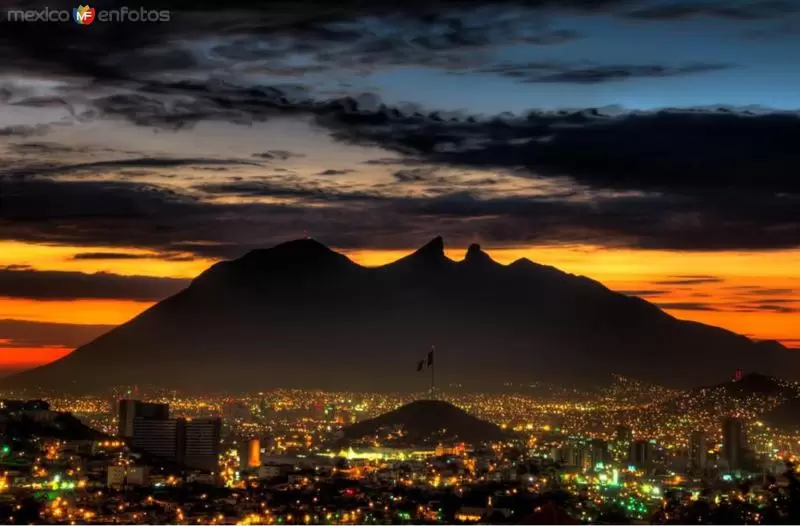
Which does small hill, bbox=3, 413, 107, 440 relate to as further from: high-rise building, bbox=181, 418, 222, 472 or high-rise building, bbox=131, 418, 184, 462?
high-rise building, bbox=181, 418, 222, 472

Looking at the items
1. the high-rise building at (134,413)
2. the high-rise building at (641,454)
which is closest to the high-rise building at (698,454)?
the high-rise building at (641,454)

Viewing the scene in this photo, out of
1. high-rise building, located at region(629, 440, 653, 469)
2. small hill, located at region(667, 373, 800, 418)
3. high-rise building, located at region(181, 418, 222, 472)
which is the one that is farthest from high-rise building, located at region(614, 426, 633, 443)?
high-rise building, located at region(181, 418, 222, 472)

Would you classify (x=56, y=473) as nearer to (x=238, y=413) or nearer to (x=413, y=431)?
(x=413, y=431)

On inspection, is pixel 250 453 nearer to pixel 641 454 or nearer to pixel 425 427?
pixel 641 454

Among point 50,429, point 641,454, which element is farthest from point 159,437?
point 641,454

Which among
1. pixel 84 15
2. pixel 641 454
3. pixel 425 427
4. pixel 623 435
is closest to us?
pixel 84 15

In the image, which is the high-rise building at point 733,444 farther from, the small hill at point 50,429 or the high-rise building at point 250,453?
the small hill at point 50,429

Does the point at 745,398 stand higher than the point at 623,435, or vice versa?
the point at 745,398
